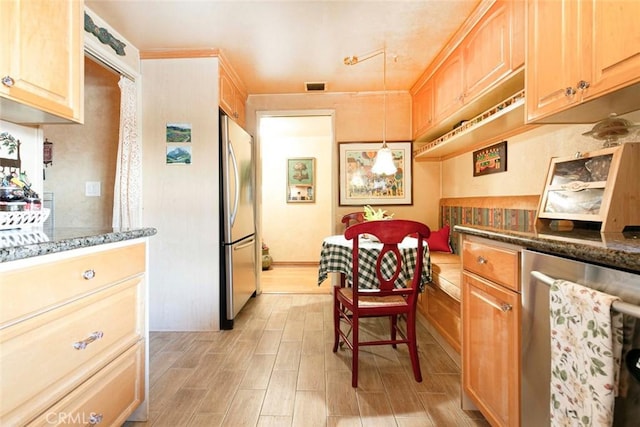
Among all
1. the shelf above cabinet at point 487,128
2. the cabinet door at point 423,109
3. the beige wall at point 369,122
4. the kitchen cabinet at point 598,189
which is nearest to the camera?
the kitchen cabinet at point 598,189

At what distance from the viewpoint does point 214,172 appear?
2.73 m

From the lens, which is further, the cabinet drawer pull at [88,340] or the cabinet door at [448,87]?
the cabinet door at [448,87]

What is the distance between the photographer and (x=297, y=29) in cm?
239

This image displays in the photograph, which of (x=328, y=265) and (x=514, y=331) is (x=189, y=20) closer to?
(x=328, y=265)

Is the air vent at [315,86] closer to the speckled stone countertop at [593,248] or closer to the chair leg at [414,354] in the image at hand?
the chair leg at [414,354]

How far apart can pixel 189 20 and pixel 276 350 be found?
2.55 metres

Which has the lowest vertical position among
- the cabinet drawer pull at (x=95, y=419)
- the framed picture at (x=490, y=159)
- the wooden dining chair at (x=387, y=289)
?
the cabinet drawer pull at (x=95, y=419)

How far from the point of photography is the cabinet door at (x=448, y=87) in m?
2.44

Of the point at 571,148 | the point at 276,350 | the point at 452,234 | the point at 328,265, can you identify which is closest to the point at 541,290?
the point at 571,148

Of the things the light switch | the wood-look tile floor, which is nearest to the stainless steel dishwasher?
the wood-look tile floor

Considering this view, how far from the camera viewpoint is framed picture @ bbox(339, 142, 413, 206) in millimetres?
3709

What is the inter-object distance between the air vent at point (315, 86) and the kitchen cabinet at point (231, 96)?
0.75 metres

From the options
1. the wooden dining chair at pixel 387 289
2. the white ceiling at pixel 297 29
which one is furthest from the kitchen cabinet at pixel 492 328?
the white ceiling at pixel 297 29

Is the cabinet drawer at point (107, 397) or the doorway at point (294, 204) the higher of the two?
the doorway at point (294, 204)
